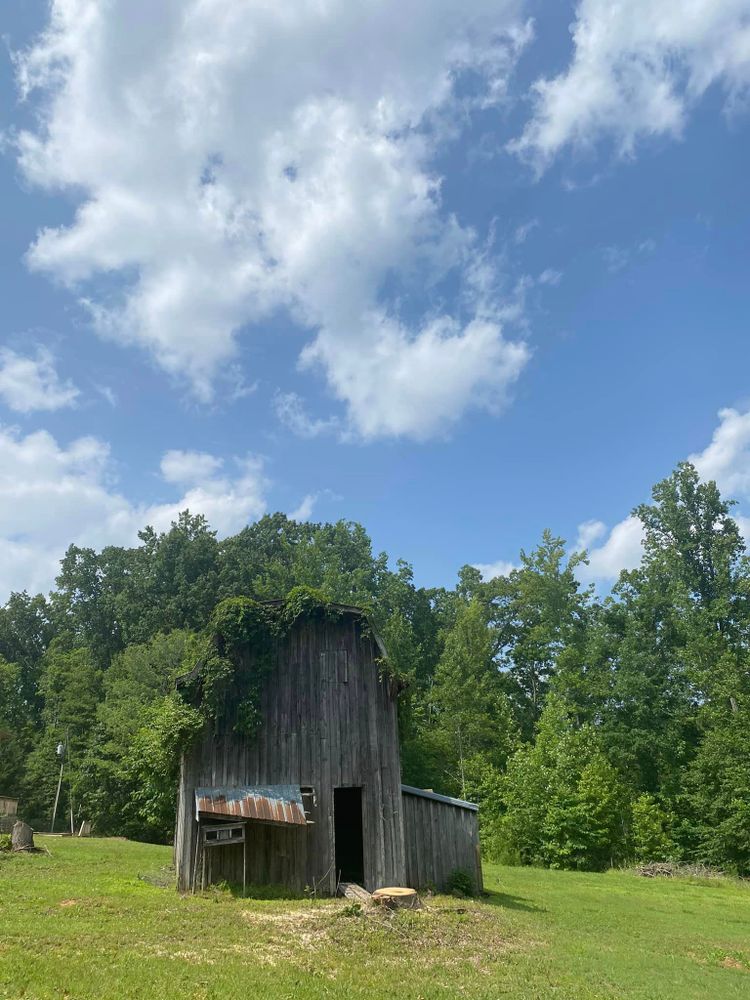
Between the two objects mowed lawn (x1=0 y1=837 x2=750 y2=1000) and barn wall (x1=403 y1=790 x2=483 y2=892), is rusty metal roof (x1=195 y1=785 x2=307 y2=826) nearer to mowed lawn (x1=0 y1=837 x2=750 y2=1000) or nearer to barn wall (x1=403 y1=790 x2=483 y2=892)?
mowed lawn (x1=0 y1=837 x2=750 y2=1000)

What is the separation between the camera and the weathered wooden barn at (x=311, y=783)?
17750 millimetres

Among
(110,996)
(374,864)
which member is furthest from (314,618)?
(110,996)

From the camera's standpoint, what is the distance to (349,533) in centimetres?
6488

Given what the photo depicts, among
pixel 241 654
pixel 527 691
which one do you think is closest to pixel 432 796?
pixel 241 654

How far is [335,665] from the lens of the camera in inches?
782

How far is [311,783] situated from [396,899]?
416cm

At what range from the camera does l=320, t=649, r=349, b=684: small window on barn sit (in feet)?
64.8

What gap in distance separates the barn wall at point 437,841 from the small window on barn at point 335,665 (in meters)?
3.69

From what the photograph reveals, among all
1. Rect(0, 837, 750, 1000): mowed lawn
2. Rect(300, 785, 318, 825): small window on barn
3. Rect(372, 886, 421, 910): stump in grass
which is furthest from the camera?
Rect(300, 785, 318, 825): small window on barn

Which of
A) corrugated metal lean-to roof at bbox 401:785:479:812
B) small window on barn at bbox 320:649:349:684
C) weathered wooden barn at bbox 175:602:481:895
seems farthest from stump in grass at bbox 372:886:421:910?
small window on barn at bbox 320:649:349:684

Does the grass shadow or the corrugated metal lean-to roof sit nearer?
the grass shadow

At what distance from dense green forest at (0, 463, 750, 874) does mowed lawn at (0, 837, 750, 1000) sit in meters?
14.2

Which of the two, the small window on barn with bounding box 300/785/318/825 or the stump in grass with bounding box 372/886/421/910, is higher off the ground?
the small window on barn with bounding box 300/785/318/825

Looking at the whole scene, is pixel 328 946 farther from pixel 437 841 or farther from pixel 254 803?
pixel 437 841
